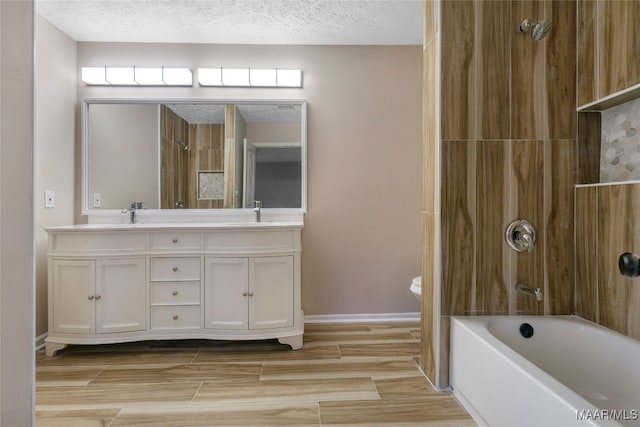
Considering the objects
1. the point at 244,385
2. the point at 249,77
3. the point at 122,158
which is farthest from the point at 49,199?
the point at 244,385

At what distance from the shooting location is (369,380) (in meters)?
1.82

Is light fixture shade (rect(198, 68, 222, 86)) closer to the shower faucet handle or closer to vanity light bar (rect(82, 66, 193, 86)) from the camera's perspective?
vanity light bar (rect(82, 66, 193, 86))

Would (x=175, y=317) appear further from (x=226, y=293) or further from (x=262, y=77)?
(x=262, y=77)

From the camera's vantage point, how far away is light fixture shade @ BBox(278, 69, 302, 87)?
8.78 feet

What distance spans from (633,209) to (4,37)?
2.24 m

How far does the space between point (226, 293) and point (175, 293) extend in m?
0.34

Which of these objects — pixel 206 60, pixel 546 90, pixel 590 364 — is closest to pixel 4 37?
pixel 206 60

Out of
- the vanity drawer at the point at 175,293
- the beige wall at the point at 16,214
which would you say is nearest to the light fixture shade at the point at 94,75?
the vanity drawer at the point at 175,293

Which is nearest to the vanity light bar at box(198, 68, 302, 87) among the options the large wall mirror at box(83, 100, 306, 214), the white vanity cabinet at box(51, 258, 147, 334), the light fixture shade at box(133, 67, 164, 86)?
the large wall mirror at box(83, 100, 306, 214)

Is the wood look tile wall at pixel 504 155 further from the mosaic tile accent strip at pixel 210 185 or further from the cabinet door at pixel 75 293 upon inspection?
the cabinet door at pixel 75 293

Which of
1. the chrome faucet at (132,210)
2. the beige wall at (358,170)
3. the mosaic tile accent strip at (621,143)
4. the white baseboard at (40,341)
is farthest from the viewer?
the beige wall at (358,170)

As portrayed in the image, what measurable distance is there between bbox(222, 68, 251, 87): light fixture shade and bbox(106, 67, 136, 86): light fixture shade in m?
0.72

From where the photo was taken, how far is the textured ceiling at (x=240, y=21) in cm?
221

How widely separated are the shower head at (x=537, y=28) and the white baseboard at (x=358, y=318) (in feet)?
6.91
